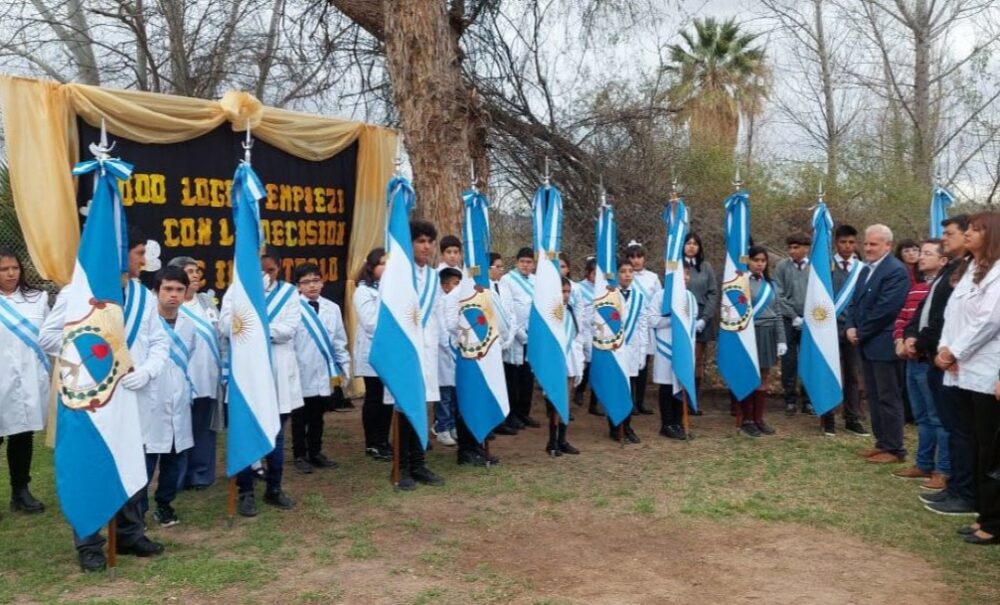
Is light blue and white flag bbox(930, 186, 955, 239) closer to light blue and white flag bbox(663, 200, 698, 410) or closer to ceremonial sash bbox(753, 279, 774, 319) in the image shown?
ceremonial sash bbox(753, 279, 774, 319)

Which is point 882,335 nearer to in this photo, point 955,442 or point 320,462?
point 955,442

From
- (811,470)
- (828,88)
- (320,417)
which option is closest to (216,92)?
(320,417)

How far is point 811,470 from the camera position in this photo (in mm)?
6762

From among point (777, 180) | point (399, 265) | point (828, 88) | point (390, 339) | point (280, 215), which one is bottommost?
point (390, 339)

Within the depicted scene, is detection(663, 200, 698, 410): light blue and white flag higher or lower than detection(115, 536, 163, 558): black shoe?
higher

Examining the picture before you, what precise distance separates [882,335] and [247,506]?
5041 millimetres

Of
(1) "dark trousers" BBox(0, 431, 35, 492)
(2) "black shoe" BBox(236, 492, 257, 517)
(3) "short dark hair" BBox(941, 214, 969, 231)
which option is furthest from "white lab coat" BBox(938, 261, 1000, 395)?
(1) "dark trousers" BBox(0, 431, 35, 492)

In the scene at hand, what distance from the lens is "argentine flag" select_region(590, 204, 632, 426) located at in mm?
7543

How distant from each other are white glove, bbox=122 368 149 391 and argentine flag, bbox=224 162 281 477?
0.81 metres

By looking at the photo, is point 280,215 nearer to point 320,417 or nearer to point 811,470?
point 320,417

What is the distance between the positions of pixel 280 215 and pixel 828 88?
12315 mm

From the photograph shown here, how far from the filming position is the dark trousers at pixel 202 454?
241 inches

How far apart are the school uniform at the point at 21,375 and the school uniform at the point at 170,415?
934 mm

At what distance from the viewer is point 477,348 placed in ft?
22.2
